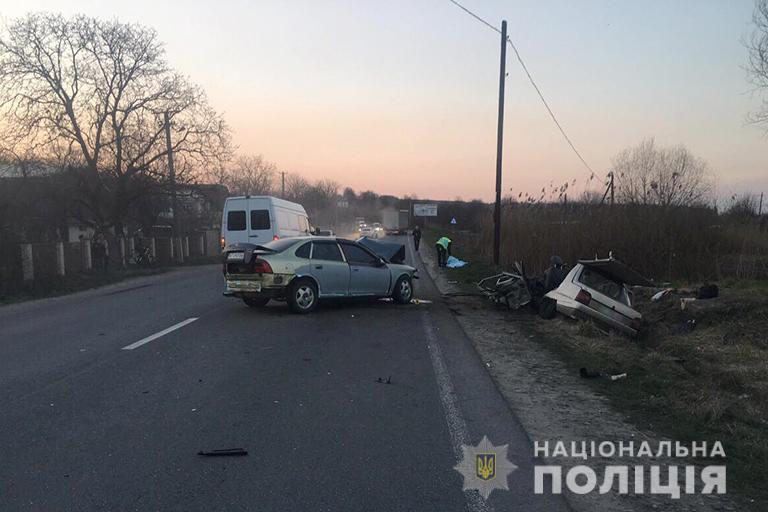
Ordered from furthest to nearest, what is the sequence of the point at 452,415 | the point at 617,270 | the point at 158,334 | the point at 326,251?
the point at 326,251, the point at 617,270, the point at 158,334, the point at 452,415

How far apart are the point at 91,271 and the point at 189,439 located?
23.0m

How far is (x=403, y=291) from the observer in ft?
44.6

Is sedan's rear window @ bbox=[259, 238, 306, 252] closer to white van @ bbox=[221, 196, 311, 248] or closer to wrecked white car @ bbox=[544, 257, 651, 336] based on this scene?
wrecked white car @ bbox=[544, 257, 651, 336]

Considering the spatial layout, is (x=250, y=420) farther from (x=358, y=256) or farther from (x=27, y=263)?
(x=27, y=263)

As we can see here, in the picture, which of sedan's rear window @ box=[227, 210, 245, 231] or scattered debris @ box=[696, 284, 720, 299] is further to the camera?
sedan's rear window @ box=[227, 210, 245, 231]

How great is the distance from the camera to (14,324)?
1194 cm

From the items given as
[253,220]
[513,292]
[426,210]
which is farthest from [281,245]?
[426,210]

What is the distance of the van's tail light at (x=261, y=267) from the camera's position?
11406mm

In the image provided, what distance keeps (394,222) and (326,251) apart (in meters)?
70.6

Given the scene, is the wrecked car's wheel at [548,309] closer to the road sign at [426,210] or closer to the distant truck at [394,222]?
the distant truck at [394,222]

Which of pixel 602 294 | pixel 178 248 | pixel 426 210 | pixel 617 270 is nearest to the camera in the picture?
pixel 602 294

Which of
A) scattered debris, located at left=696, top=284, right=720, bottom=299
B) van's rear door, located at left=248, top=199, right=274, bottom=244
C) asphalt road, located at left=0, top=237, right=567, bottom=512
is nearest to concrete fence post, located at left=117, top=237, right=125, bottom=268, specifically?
van's rear door, located at left=248, top=199, right=274, bottom=244

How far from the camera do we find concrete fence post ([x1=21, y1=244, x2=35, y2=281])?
805 inches

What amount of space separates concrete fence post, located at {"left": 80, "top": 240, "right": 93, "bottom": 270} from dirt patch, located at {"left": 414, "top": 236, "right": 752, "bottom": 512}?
776 inches
